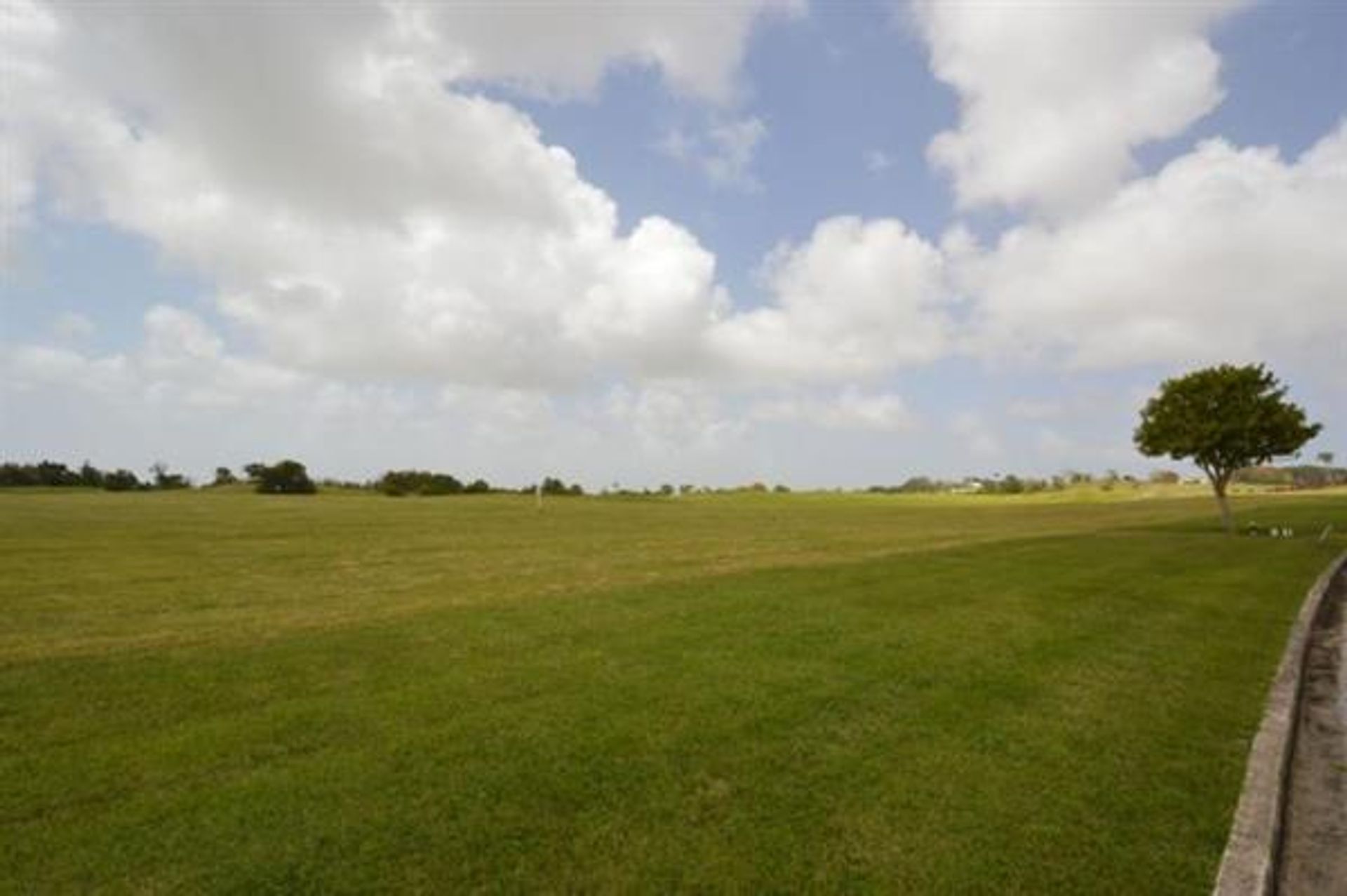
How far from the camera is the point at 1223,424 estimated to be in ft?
133

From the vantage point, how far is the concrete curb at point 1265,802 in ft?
18.5

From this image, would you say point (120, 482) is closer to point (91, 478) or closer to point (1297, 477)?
point (91, 478)

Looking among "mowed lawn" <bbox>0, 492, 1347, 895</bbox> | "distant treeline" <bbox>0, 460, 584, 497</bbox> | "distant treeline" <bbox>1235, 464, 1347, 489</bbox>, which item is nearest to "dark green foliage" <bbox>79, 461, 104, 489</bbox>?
"distant treeline" <bbox>0, 460, 584, 497</bbox>

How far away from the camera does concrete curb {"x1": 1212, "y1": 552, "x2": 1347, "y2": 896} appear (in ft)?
18.5

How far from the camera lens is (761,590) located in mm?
18141

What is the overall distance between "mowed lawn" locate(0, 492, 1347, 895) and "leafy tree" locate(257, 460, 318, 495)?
253 ft

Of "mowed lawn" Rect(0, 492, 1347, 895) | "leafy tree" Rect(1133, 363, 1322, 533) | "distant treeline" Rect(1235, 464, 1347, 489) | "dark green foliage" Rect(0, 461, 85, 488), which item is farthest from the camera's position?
"distant treeline" Rect(1235, 464, 1347, 489)

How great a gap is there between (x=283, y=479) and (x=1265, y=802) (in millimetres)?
100174

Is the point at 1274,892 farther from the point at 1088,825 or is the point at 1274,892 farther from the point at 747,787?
the point at 747,787

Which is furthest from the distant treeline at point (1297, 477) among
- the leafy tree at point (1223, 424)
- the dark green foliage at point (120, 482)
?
the dark green foliage at point (120, 482)

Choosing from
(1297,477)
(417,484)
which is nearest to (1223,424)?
(417,484)

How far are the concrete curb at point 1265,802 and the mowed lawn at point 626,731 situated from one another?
167mm

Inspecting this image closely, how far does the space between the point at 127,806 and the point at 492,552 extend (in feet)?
77.2

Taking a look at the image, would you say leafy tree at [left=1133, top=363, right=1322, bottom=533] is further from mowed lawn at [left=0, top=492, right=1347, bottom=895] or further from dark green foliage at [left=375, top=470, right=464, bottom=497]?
dark green foliage at [left=375, top=470, right=464, bottom=497]
